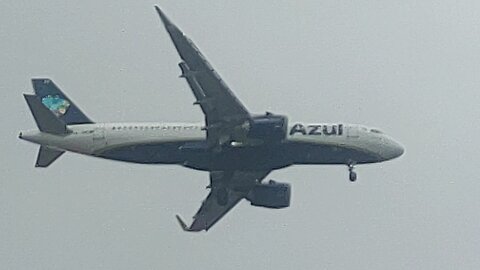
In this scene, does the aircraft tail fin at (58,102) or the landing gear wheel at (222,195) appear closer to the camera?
the aircraft tail fin at (58,102)

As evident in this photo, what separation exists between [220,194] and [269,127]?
40.7ft

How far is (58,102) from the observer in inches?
4665

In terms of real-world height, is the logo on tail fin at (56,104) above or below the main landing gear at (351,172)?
above

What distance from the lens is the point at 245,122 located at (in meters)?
109

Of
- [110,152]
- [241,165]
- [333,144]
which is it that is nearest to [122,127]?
[110,152]

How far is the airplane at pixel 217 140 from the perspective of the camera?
356ft

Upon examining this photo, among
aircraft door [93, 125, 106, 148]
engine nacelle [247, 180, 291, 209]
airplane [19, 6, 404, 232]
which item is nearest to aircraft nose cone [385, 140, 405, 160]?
airplane [19, 6, 404, 232]

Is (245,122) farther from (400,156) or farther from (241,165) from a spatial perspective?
(400,156)

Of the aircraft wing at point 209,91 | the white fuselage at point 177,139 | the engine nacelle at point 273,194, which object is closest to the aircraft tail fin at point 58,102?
the white fuselage at point 177,139

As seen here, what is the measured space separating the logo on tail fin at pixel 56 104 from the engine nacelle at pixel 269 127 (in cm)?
1896

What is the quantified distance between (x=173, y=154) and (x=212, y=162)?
344 centimetres

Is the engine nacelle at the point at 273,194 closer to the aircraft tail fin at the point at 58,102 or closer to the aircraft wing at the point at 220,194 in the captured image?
the aircraft wing at the point at 220,194

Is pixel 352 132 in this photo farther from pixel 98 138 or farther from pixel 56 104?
pixel 56 104

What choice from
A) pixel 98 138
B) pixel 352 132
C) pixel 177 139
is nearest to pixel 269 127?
pixel 177 139
